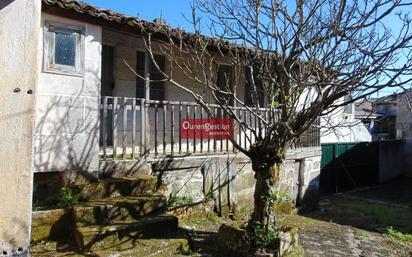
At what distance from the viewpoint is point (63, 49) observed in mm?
6625

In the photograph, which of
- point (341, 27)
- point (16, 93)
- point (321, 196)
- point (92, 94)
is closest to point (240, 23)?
point (341, 27)

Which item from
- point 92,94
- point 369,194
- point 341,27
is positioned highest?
point 341,27

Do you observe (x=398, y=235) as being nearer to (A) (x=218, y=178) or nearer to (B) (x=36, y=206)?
(A) (x=218, y=178)

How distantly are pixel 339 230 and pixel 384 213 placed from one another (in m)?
3.07

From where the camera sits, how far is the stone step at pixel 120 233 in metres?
5.43

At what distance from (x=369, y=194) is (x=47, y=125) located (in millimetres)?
12337

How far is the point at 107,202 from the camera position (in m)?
6.21

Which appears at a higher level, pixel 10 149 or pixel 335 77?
pixel 335 77

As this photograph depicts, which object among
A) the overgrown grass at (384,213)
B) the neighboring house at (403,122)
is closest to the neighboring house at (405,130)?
the neighboring house at (403,122)

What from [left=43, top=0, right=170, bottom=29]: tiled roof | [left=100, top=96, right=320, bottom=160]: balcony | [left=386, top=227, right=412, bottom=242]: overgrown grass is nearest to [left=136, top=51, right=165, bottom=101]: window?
[left=100, top=96, right=320, bottom=160]: balcony

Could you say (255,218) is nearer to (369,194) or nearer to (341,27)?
(341,27)

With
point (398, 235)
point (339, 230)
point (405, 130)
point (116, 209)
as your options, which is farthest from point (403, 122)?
point (116, 209)

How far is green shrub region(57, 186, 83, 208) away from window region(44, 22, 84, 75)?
1855 mm

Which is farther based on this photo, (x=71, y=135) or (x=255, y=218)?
(x=71, y=135)
